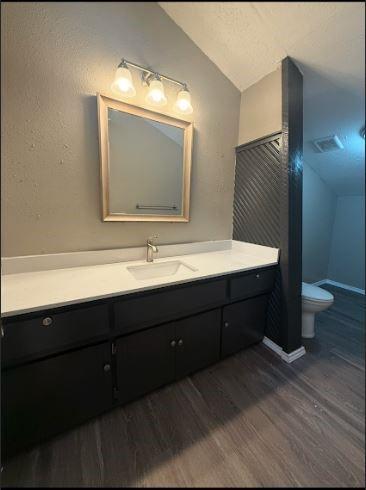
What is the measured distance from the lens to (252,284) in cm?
137

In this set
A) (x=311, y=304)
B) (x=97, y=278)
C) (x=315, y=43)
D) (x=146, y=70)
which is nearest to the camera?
(x=315, y=43)

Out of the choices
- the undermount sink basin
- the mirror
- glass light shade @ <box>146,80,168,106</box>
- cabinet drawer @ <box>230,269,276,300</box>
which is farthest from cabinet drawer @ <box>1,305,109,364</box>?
glass light shade @ <box>146,80,168,106</box>

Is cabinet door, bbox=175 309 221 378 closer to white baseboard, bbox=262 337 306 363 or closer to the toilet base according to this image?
white baseboard, bbox=262 337 306 363

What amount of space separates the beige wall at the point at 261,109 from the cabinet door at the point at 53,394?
172 cm

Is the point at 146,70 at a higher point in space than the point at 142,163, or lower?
higher

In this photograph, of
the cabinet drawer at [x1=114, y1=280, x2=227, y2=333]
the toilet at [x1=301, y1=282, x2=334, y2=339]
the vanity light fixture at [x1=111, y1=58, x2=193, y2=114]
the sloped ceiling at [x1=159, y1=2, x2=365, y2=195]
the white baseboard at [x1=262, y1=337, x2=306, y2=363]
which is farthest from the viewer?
the toilet at [x1=301, y1=282, x2=334, y2=339]

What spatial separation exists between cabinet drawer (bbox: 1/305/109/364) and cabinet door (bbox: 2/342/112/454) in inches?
2.4

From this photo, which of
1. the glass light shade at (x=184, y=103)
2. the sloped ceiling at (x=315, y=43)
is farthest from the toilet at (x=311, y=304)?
the glass light shade at (x=184, y=103)

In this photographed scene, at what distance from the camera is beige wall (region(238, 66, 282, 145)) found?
1.35 metres

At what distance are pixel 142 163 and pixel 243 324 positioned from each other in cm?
132

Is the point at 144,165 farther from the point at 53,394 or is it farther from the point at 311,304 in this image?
the point at 311,304

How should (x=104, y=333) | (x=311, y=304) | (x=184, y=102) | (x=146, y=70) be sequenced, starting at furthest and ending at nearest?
(x=311, y=304) → (x=184, y=102) → (x=146, y=70) → (x=104, y=333)

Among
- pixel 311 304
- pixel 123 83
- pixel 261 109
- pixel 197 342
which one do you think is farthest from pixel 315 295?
pixel 123 83

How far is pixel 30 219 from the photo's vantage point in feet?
3.20
